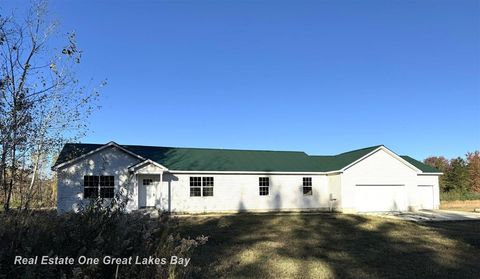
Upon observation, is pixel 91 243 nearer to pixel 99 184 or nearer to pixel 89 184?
pixel 99 184

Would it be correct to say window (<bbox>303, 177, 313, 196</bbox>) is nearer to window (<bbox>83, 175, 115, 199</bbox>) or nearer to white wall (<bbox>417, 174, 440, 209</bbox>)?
white wall (<bbox>417, 174, 440, 209</bbox>)

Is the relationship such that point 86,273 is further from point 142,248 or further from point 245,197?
point 245,197

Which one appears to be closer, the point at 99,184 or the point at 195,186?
the point at 99,184

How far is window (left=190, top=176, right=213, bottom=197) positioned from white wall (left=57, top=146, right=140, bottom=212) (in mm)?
3720

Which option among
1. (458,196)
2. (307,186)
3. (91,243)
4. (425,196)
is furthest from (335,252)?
(458,196)

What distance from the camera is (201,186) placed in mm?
29000

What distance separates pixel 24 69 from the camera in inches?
504

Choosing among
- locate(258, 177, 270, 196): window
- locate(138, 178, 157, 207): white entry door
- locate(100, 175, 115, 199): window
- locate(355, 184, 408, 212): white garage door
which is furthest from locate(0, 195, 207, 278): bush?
locate(355, 184, 408, 212): white garage door

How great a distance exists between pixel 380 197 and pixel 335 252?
70.2ft

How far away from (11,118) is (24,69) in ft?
7.23

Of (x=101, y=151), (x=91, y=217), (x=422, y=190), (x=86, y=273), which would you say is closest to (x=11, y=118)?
(x=91, y=217)

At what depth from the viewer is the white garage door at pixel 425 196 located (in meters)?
33.5

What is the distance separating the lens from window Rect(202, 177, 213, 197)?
1145 inches

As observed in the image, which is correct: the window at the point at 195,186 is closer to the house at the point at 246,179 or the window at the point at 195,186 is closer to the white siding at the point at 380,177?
the house at the point at 246,179
